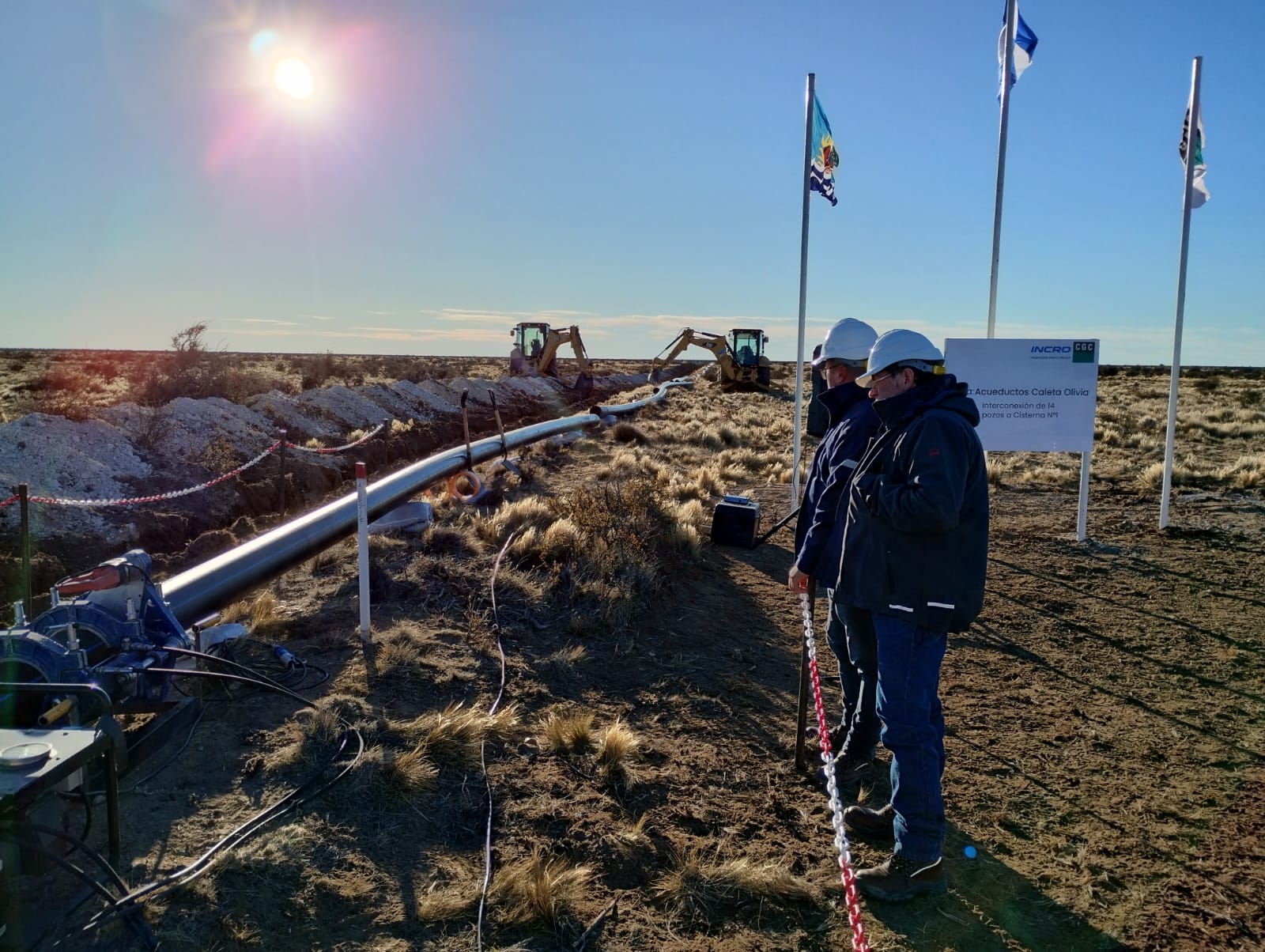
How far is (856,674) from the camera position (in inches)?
176

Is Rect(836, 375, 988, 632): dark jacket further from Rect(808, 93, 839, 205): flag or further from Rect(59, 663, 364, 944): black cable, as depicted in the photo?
Rect(808, 93, 839, 205): flag

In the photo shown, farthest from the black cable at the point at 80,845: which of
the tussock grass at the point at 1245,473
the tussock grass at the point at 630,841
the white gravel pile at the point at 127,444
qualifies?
the tussock grass at the point at 1245,473

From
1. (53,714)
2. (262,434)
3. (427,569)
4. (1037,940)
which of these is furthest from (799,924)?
(262,434)

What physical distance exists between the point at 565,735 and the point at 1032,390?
740 cm

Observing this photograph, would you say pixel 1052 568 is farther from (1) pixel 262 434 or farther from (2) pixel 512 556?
(1) pixel 262 434

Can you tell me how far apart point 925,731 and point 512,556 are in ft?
17.0

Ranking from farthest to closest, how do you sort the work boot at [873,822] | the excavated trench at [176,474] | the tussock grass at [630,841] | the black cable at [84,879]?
the excavated trench at [176,474], the work boot at [873,822], the tussock grass at [630,841], the black cable at [84,879]

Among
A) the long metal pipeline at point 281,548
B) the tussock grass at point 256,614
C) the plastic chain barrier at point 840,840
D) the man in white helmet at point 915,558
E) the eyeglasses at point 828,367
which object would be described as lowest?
the tussock grass at point 256,614

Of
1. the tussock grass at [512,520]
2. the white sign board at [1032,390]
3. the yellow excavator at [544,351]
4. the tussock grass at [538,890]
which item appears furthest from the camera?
the yellow excavator at [544,351]

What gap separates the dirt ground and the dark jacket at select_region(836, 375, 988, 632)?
4.21 ft

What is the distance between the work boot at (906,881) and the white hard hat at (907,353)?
2.01 m

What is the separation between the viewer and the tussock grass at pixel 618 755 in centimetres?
450

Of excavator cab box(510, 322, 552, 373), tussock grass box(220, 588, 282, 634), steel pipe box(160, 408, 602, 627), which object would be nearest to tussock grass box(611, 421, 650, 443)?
steel pipe box(160, 408, 602, 627)

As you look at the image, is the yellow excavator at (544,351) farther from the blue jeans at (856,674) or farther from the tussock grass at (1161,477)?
the blue jeans at (856,674)
